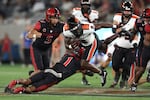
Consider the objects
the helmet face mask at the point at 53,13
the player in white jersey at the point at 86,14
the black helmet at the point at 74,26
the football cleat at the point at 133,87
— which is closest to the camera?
the black helmet at the point at 74,26

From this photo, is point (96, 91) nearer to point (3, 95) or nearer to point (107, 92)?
point (107, 92)

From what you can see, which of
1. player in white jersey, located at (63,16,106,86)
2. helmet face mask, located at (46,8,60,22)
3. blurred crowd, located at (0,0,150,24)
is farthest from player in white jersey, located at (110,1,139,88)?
blurred crowd, located at (0,0,150,24)

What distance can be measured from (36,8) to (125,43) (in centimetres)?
1085

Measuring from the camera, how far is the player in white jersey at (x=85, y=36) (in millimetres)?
10625

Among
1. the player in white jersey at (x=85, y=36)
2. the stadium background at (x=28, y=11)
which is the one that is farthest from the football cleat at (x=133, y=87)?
the stadium background at (x=28, y=11)

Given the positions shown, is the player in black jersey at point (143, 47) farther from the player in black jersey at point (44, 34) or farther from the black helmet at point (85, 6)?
the player in black jersey at point (44, 34)

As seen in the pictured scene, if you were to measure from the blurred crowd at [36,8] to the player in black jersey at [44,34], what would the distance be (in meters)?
8.70

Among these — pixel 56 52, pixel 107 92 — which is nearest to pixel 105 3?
pixel 56 52

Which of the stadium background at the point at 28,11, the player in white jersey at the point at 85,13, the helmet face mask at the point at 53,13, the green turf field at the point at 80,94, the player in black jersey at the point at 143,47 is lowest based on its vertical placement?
the green turf field at the point at 80,94

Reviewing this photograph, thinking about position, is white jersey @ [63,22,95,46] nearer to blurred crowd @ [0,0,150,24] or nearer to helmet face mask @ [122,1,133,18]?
helmet face mask @ [122,1,133,18]

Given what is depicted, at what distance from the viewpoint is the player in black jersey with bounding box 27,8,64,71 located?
1132 cm

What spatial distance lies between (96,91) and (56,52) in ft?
26.1

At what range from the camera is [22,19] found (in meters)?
22.2

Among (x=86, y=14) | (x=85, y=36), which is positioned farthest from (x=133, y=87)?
(x=86, y=14)
